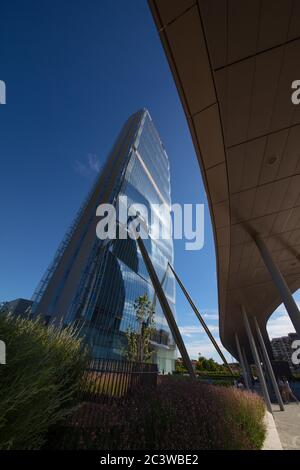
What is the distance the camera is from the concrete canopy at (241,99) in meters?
2.64

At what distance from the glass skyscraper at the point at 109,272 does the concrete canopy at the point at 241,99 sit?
15755mm

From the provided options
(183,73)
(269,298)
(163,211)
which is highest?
(163,211)

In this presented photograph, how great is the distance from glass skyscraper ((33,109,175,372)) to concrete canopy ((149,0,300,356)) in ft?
51.7

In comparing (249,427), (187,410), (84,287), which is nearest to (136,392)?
(187,410)

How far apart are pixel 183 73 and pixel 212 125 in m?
1.06

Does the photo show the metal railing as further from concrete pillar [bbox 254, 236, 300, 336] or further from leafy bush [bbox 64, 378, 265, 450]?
concrete pillar [bbox 254, 236, 300, 336]

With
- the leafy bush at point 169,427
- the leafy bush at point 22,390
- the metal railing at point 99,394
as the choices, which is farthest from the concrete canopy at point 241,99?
the metal railing at point 99,394

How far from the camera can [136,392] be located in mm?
5785

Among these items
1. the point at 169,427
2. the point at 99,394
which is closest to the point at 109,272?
the point at 99,394

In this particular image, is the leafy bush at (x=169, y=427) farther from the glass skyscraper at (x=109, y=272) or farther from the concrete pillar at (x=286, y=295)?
the glass skyscraper at (x=109, y=272)

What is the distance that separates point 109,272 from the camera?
4234cm

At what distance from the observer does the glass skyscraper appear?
30.7 m

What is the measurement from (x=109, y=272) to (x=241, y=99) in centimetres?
4131

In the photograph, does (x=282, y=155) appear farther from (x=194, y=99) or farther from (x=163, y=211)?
(x=163, y=211)
